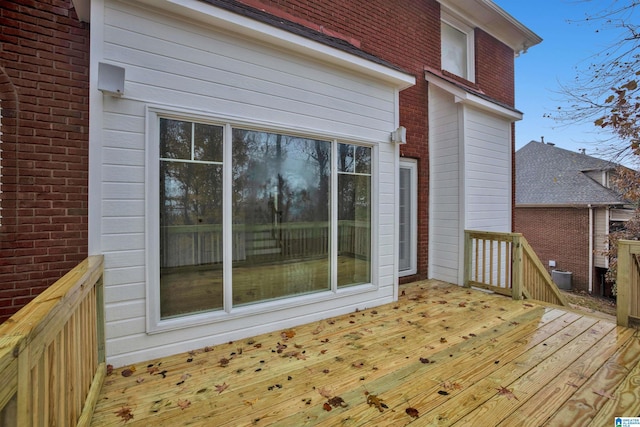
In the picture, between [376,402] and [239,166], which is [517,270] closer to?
[376,402]

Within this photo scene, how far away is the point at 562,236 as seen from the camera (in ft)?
53.6

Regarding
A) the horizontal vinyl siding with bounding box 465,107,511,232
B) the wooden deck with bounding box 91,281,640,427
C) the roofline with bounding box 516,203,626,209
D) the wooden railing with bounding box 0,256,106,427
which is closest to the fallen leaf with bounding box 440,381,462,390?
the wooden deck with bounding box 91,281,640,427

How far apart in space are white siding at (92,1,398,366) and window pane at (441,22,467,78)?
4.23m

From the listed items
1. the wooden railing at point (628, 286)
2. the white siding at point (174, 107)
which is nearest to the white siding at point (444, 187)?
the wooden railing at point (628, 286)

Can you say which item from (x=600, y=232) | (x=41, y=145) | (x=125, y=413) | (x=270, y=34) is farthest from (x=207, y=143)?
(x=600, y=232)

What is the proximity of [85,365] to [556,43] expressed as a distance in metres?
11.9

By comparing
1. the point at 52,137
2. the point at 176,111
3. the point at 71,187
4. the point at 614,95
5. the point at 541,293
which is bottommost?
the point at 541,293

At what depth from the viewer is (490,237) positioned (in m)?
5.34

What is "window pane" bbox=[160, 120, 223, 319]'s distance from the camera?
2994 mm

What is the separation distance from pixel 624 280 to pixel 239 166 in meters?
5.04

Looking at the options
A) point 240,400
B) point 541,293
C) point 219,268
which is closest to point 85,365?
point 240,400

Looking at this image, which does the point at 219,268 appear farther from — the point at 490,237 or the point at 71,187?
the point at 490,237

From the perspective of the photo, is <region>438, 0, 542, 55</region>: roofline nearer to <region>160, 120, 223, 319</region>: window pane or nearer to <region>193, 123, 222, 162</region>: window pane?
<region>193, 123, 222, 162</region>: window pane

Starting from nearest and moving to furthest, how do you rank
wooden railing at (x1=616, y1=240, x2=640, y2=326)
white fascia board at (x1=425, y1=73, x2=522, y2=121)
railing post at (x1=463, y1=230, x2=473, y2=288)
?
wooden railing at (x1=616, y1=240, x2=640, y2=326)
white fascia board at (x1=425, y1=73, x2=522, y2=121)
railing post at (x1=463, y1=230, x2=473, y2=288)
